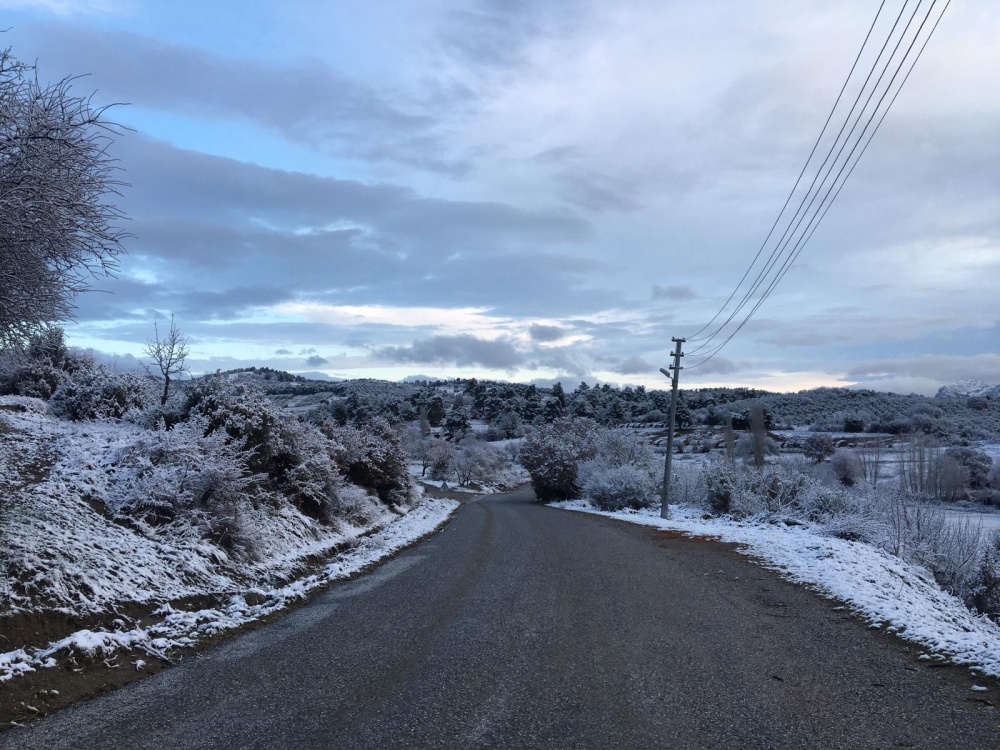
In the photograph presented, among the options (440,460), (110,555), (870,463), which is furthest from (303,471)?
(440,460)

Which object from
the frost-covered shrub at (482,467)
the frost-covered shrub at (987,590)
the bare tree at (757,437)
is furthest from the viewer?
the frost-covered shrub at (482,467)

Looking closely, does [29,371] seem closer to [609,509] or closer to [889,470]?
[609,509]

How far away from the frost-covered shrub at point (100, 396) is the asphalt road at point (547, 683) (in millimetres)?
10623

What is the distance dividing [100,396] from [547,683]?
16.2 metres

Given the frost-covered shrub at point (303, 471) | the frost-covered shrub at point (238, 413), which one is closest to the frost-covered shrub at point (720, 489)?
the frost-covered shrub at point (303, 471)

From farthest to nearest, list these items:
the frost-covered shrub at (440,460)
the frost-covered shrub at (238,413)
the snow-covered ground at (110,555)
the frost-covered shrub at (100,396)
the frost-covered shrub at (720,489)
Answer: the frost-covered shrub at (440,460), the frost-covered shrub at (720,489), the frost-covered shrub at (100,396), the frost-covered shrub at (238,413), the snow-covered ground at (110,555)

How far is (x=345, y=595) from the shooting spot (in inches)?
413

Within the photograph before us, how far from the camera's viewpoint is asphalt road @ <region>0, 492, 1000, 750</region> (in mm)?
4871

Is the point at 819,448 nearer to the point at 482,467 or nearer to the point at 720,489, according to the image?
the point at 482,467

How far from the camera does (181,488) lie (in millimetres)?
11477

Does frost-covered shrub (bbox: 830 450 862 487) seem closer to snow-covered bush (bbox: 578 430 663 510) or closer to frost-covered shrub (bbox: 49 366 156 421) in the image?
snow-covered bush (bbox: 578 430 663 510)

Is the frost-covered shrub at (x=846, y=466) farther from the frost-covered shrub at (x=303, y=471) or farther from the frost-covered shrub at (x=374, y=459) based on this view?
the frost-covered shrub at (x=303, y=471)

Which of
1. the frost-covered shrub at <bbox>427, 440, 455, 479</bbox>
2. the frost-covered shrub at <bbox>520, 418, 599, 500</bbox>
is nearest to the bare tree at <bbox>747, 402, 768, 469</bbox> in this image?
the frost-covered shrub at <bbox>520, 418, 599, 500</bbox>

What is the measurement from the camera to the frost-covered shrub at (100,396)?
17203mm
